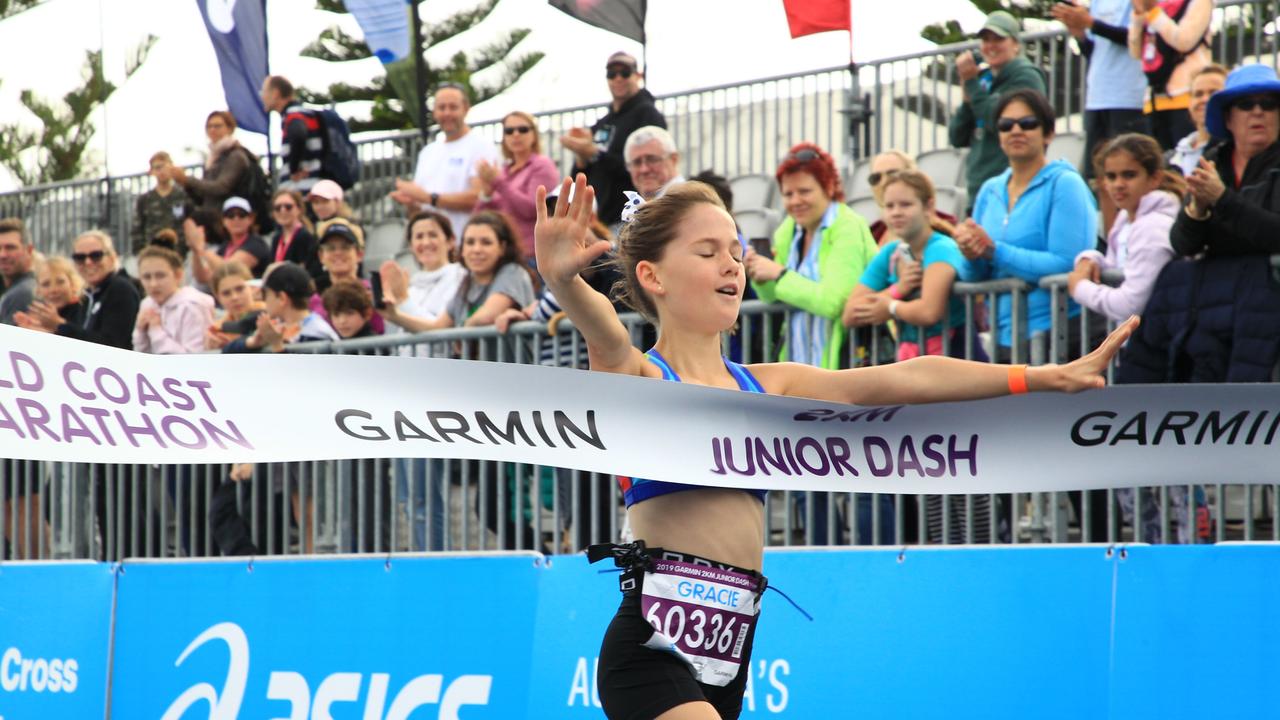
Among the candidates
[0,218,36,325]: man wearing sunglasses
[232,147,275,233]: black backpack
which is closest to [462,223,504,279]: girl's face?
[0,218,36,325]: man wearing sunglasses

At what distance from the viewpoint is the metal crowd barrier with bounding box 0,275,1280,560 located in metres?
7.24

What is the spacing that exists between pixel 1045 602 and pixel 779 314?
263 cm

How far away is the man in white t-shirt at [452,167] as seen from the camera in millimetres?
11758

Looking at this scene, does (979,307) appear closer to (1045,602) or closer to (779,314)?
(779,314)

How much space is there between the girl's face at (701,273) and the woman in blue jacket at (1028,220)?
9.38ft

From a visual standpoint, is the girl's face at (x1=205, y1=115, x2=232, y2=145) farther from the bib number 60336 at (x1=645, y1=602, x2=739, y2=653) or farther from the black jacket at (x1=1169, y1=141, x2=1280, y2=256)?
the bib number 60336 at (x1=645, y1=602, x2=739, y2=653)

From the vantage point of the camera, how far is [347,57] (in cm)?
3650

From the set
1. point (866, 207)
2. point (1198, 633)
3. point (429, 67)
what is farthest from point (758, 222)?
point (429, 67)

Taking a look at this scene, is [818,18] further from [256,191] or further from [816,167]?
[256,191]

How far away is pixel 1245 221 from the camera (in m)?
6.51

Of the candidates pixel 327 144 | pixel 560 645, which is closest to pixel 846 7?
pixel 327 144

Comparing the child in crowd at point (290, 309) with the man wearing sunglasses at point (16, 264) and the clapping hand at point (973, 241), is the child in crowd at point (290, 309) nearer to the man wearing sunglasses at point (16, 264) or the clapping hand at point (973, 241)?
the man wearing sunglasses at point (16, 264)

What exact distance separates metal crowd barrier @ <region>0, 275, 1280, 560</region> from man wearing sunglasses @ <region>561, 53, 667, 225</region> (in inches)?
73.8

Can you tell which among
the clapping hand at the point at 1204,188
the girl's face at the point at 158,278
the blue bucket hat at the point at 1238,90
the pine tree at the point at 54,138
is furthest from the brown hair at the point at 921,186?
the pine tree at the point at 54,138
